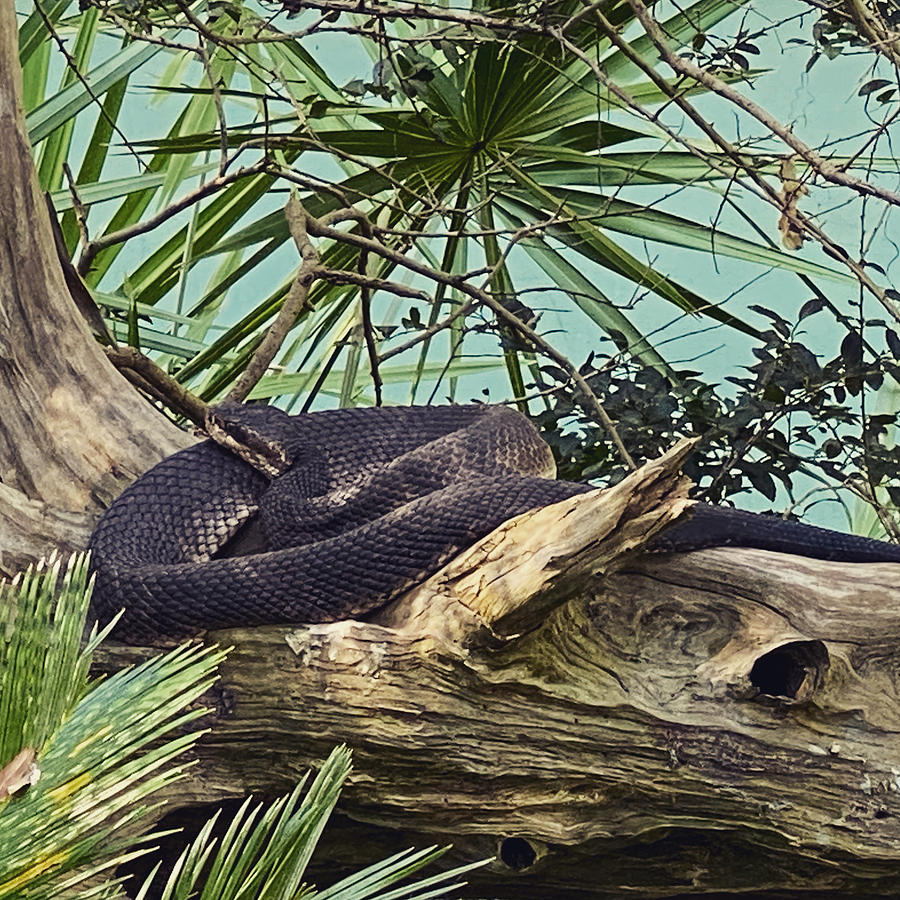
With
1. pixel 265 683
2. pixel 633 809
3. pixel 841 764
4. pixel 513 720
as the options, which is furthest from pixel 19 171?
pixel 841 764

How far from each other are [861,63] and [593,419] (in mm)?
2944

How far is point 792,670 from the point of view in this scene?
1525 millimetres

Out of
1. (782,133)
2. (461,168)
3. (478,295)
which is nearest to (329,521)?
(478,295)

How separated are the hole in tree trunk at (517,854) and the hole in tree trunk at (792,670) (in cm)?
35

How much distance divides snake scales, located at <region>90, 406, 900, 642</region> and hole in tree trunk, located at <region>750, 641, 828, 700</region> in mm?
174

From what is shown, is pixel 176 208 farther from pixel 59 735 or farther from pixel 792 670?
pixel 59 735

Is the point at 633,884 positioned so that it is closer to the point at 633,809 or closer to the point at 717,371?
the point at 633,809

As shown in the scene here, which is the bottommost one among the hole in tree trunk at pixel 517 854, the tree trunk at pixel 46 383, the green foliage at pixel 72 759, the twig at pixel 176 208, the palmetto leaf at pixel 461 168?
the hole in tree trunk at pixel 517 854

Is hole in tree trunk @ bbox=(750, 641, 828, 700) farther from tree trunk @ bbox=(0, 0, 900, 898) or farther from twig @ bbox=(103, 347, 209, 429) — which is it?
twig @ bbox=(103, 347, 209, 429)

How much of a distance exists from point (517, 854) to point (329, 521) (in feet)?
1.83

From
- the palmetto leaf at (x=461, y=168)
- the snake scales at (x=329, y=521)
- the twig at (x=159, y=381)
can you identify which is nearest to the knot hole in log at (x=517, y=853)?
the snake scales at (x=329, y=521)

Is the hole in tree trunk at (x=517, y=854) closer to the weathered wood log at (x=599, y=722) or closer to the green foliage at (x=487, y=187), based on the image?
the weathered wood log at (x=599, y=722)

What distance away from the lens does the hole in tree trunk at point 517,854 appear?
1542 mm

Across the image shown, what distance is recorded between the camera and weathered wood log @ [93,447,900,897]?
1439 millimetres
